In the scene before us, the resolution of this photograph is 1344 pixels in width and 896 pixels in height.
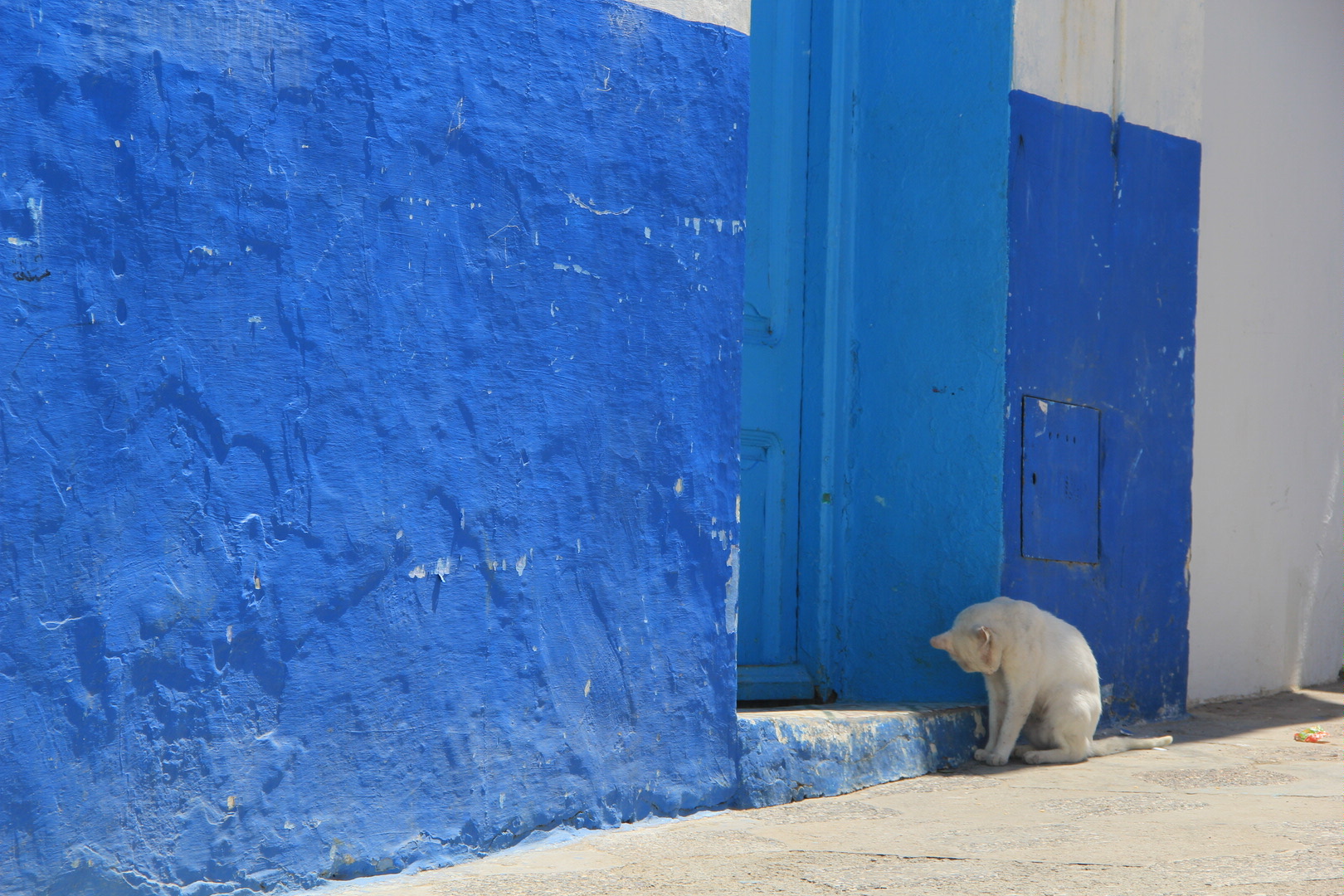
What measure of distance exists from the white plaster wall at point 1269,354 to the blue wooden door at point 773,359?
7.02ft

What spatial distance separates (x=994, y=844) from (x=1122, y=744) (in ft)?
5.38

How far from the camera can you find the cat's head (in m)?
4.30

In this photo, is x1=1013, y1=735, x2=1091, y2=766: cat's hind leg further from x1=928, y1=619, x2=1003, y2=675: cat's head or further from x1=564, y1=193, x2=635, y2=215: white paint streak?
x1=564, y1=193, x2=635, y2=215: white paint streak

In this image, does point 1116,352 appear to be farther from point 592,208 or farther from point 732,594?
point 592,208

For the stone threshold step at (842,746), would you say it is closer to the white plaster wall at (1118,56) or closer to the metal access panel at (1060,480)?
the metal access panel at (1060,480)

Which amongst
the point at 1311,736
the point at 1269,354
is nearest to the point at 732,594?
the point at 1311,736

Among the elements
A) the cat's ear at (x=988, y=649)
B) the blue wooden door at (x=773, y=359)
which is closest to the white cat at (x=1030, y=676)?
the cat's ear at (x=988, y=649)

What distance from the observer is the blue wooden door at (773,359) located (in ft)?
15.4

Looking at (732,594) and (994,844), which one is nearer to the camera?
(994,844)

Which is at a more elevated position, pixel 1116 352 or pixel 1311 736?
pixel 1116 352

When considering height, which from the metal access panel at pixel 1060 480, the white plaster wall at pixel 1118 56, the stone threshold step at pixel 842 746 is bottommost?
the stone threshold step at pixel 842 746

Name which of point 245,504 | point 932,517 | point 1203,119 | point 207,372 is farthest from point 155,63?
point 1203,119

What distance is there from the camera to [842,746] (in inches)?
159

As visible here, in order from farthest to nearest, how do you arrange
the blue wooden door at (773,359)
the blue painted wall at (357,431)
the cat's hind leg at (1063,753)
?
the blue wooden door at (773,359), the cat's hind leg at (1063,753), the blue painted wall at (357,431)
